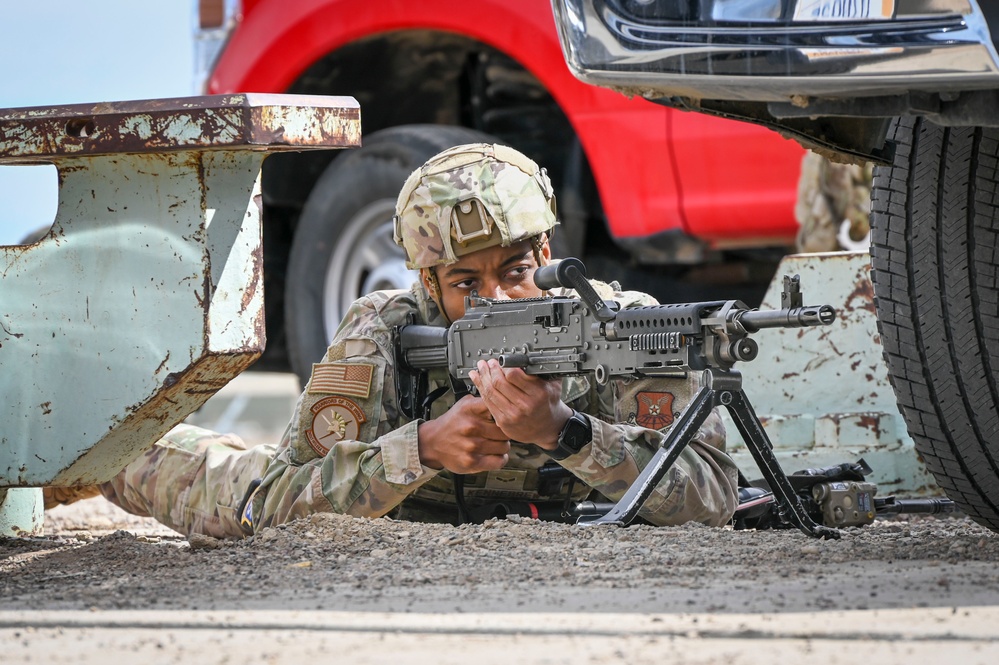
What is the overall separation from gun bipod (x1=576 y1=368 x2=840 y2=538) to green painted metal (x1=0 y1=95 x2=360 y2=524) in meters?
0.77

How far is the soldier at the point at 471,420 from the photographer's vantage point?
9.25ft

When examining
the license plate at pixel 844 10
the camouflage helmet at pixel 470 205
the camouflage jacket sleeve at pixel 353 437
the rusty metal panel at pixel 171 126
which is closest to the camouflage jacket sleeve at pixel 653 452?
the camouflage helmet at pixel 470 205

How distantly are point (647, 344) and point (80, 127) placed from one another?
1.12 m

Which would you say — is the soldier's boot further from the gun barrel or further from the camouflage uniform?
the gun barrel

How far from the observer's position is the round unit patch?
313cm

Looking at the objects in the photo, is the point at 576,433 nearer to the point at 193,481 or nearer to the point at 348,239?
the point at 193,481

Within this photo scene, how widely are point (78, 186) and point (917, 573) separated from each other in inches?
65.7

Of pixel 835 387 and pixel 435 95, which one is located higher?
→ pixel 435 95

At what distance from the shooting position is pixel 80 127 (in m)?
2.65

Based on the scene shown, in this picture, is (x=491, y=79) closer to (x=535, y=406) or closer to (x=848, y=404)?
(x=848, y=404)

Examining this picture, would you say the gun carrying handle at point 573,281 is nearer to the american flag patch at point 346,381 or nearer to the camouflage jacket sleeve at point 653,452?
the camouflage jacket sleeve at point 653,452

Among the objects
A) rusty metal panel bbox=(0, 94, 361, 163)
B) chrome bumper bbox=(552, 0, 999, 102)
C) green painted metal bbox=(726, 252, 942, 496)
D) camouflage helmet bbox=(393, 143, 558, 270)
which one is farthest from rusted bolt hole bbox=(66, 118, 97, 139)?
green painted metal bbox=(726, 252, 942, 496)

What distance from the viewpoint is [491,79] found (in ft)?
14.9

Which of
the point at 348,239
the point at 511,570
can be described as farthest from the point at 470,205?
the point at 348,239
